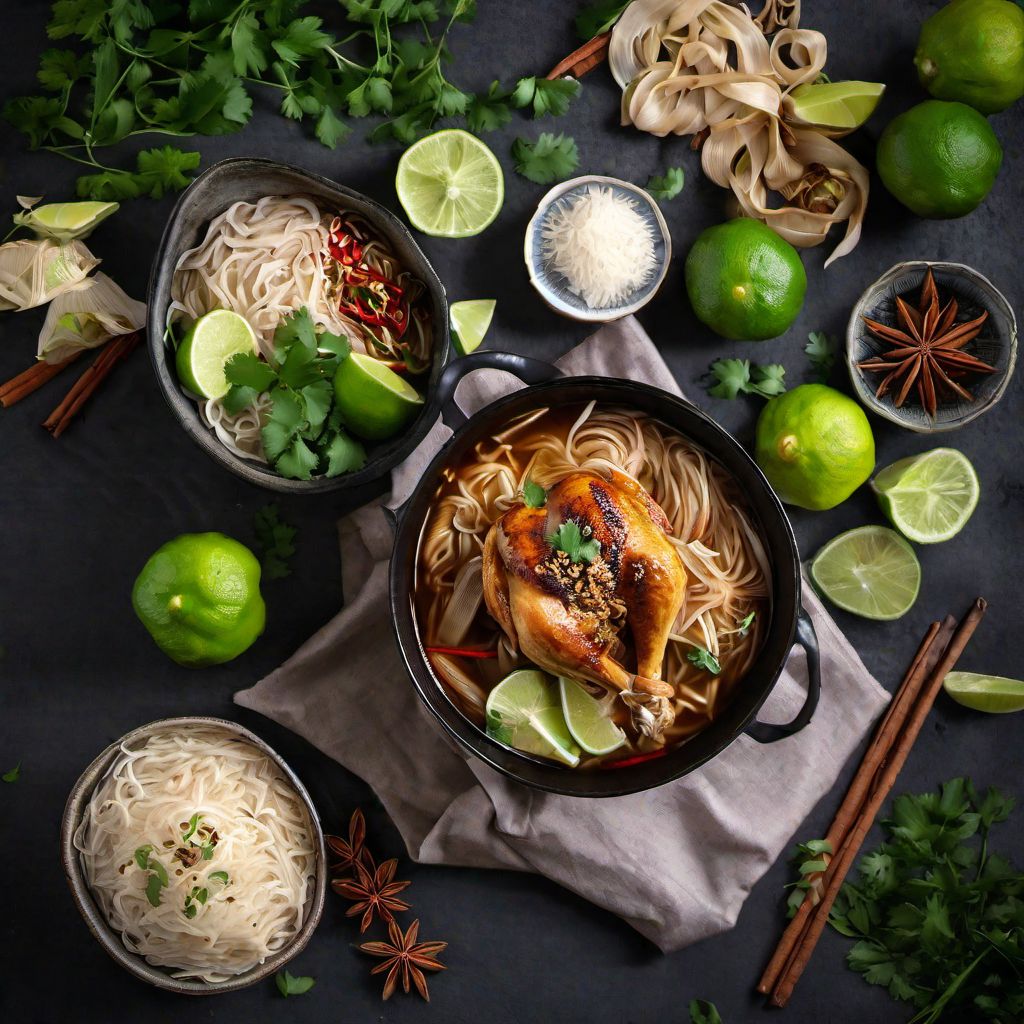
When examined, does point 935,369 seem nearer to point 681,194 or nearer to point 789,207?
point 789,207

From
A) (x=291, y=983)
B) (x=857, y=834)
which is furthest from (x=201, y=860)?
(x=857, y=834)

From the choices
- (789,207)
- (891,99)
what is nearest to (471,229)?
(789,207)

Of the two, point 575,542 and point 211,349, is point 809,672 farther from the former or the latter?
point 211,349

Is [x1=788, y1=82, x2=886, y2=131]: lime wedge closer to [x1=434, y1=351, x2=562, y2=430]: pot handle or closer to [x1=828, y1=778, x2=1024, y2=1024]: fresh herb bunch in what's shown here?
[x1=434, y1=351, x2=562, y2=430]: pot handle

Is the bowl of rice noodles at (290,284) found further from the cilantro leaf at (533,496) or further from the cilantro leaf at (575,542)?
the cilantro leaf at (575,542)

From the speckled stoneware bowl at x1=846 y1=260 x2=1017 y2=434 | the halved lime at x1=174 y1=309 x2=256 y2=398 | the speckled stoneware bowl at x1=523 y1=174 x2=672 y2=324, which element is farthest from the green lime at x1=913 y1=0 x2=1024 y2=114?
the halved lime at x1=174 y1=309 x2=256 y2=398
